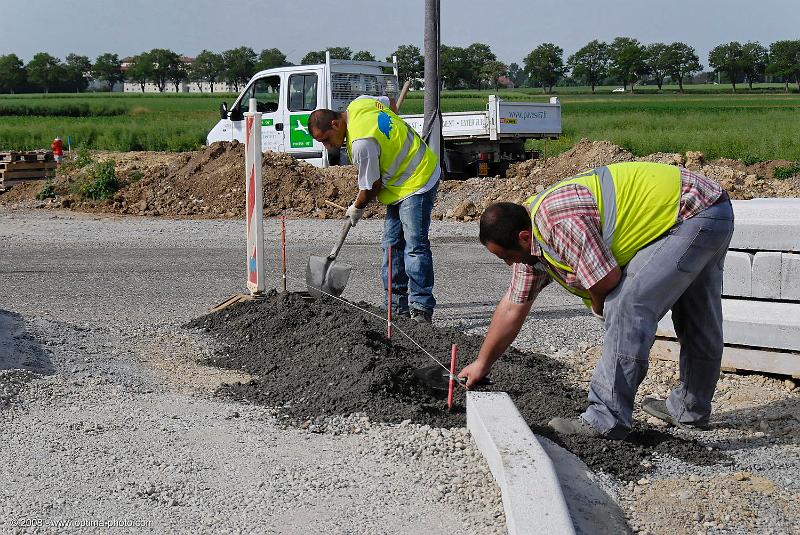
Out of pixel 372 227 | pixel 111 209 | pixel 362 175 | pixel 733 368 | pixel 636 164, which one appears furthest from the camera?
pixel 111 209

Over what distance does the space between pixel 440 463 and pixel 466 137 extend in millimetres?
16641

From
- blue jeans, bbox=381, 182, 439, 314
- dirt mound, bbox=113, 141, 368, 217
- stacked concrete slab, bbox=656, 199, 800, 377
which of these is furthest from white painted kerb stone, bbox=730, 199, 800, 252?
dirt mound, bbox=113, 141, 368, 217

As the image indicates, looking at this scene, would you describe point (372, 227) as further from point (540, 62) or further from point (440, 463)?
point (540, 62)

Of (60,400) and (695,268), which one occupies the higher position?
(695,268)

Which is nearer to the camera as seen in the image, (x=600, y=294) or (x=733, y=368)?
(x=600, y=294)

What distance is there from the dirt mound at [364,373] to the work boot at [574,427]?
0.04 metres

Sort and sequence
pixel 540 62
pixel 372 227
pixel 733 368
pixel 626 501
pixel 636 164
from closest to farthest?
pixel 626 501
pixel 636 164
pixel 733 368
pixel 372 227
pixel 540 62

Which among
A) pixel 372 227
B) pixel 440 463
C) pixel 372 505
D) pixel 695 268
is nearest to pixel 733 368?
pixel 695 268

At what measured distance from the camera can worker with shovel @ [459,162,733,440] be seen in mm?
4383

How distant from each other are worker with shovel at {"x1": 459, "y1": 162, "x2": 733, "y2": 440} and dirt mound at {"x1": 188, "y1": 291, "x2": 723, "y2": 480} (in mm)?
343

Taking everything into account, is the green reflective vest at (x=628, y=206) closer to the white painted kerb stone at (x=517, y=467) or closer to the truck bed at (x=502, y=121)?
the white painted kerb stone at (x=517, y=467)

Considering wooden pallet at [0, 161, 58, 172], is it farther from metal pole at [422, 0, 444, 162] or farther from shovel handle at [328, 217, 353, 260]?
shovel handle at [328, 217, 353, 260]

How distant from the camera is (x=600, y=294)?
15.1ft

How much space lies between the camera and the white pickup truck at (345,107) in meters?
19.4
